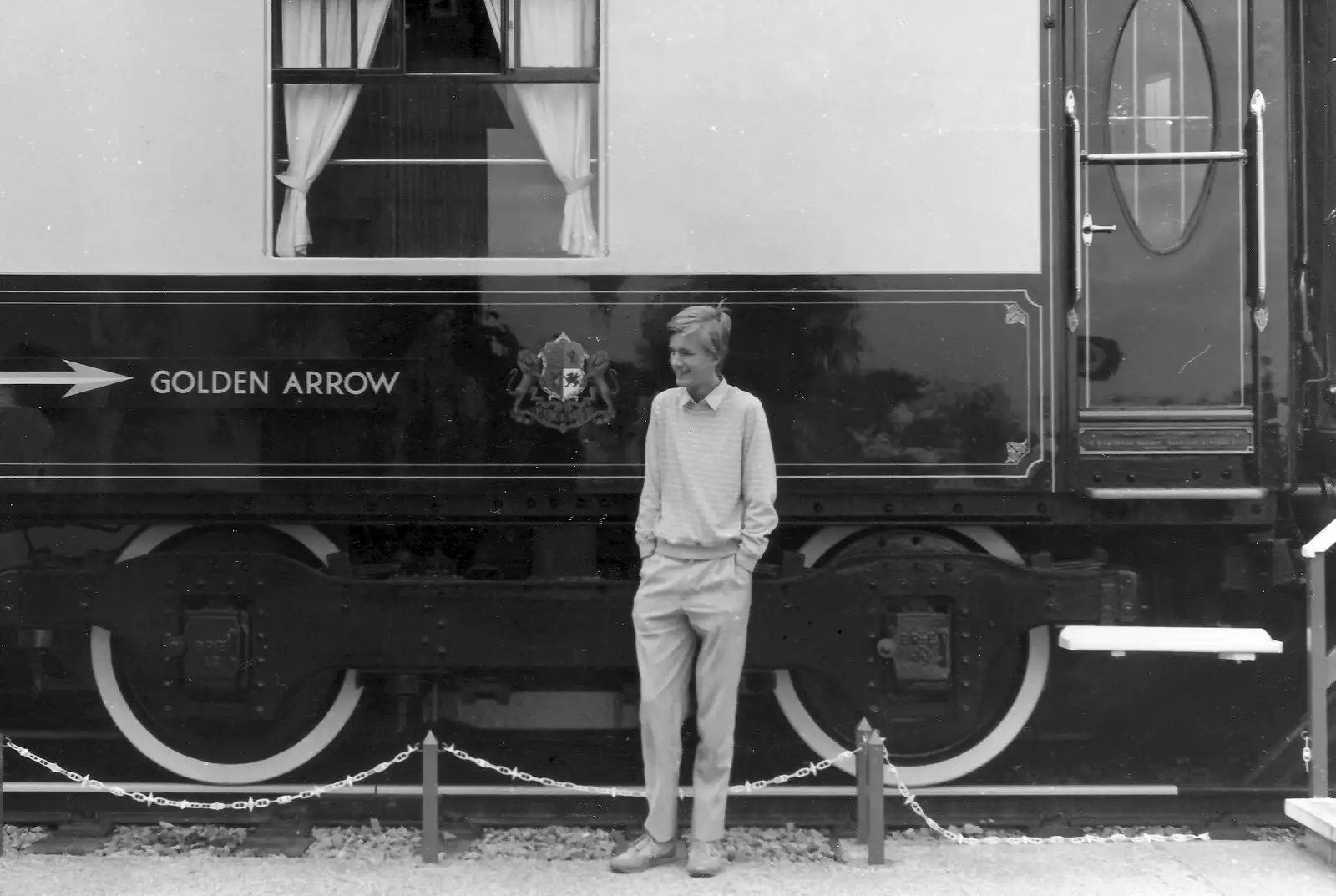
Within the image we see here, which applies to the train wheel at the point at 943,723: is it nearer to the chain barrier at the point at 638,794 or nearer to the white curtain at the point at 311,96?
the chain barrier at the point at 638,794

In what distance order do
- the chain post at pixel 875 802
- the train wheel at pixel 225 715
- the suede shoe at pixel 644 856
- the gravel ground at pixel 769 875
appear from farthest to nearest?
the train wheel at pixel 225 715 → the chain post at pixel 875 802 → the suede shoe at pixel 644 856 → the gravel ground at pixel 769 875

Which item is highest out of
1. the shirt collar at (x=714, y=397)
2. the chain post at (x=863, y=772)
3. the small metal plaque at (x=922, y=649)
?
the shirt collar at (x=714, y=397)

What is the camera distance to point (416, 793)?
15.7 feet

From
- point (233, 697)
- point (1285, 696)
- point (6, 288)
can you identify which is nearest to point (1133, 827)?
point (1285, 696)

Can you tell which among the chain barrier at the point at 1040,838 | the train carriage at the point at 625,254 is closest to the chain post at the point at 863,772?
the chain barrier at the point at 1040,838

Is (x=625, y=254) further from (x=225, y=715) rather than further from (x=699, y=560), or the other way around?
(x=225, y=715)

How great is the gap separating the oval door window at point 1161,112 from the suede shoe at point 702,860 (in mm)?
2587

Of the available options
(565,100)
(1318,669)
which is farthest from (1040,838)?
(565,100)

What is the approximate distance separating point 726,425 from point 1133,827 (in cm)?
228

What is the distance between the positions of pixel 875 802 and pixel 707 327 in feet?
5.28

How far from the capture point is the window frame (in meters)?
4.38

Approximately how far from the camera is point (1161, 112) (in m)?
4.51

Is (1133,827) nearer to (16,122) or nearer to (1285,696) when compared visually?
(1285,696)

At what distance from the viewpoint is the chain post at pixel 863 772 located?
402 cm
